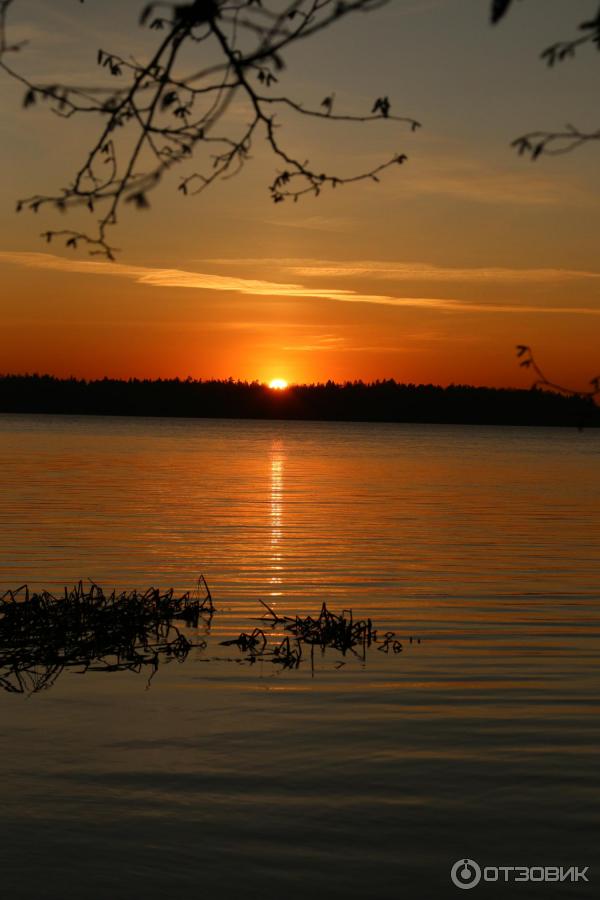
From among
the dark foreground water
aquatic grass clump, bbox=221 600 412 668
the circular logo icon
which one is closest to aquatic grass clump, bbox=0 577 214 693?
the dark foreground water

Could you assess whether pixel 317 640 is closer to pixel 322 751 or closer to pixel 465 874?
pixel 322 751

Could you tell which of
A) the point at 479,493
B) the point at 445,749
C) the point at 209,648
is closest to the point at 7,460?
the point at 479,493

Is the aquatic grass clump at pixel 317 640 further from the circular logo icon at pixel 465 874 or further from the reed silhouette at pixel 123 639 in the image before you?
the circular logo icon at pixel 465 874

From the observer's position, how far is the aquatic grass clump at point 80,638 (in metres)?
17.2

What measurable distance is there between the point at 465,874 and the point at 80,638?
32.2 feet

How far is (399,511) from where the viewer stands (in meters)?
54.1

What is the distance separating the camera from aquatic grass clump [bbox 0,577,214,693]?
1723 cm

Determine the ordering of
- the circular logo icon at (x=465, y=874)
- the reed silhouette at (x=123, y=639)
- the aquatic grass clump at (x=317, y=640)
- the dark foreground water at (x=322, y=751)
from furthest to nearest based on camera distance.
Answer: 1. the aquatic grass clump at (x=317, y=640)
2. the reed silhouette at (x=123, y=639)
3. the dark foreground water at (x=322, y=751)
4. the circular logo icon at (x=465, y=874)

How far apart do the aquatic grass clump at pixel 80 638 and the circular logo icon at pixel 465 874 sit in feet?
24.6

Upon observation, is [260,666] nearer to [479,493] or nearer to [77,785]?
[77,785]

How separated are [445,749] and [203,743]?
2928mm

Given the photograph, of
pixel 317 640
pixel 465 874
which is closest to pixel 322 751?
pixel 465 874

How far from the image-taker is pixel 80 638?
61.9 ft

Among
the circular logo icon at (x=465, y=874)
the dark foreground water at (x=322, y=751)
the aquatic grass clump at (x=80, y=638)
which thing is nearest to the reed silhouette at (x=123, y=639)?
the aquatic grass clump at (x=80, y=638)
